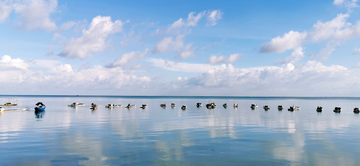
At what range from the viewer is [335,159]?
86.9ft

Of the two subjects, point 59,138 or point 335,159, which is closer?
point 335,159

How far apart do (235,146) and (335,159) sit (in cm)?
1136

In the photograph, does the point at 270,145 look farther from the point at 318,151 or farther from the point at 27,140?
the point at 27,140

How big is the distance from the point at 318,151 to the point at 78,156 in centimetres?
2881

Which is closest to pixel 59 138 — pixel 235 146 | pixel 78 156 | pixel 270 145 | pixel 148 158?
pixel 78 156

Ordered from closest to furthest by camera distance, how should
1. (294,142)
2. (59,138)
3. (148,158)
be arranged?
(148,158), (294,142), (59,138)

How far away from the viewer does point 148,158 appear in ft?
86.2

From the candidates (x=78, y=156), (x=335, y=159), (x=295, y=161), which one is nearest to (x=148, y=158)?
(x=78, y=156)

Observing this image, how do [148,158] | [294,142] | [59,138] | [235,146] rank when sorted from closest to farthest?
[148,158] < [235,146] < [294,142] < [59,138]

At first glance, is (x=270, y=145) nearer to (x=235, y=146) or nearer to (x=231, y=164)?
(x=235, y=146)

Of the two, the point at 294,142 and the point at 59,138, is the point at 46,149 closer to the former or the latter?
the point at 59,138

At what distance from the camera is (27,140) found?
3650 cm

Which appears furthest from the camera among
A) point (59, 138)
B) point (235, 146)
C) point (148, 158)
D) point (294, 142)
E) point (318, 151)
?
point (59, 138)

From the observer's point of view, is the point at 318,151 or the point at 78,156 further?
the point at 318,151
